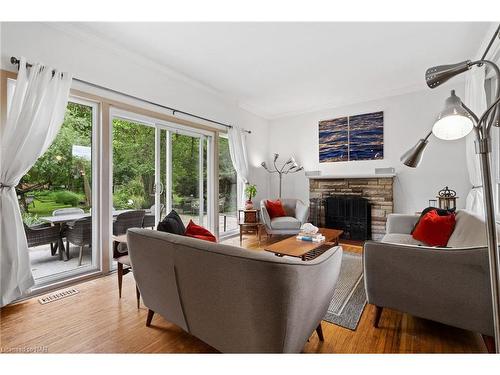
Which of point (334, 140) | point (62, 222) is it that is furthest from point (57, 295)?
point (334, 140)

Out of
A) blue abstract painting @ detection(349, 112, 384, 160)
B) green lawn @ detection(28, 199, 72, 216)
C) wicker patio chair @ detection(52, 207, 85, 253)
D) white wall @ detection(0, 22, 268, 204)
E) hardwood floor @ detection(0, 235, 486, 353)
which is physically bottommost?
hardwood floor @ detection(0, 235, 486, 353)

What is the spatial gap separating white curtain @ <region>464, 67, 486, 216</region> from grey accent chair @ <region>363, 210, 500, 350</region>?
1.80 metres

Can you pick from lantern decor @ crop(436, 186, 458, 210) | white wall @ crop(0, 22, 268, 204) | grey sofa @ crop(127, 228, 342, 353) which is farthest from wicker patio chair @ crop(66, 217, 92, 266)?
lantern decor @ crop(436, 186, 458, 210)

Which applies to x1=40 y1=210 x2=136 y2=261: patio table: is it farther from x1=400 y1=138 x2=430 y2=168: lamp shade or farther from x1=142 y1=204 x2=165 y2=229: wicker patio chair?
x1=400 y1=138 x2=430 y2=168: lamp shade

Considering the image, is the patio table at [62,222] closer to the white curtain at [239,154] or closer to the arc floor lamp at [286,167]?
the white curtain at [239,154]

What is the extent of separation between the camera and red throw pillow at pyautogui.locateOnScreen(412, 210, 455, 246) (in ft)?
8.11

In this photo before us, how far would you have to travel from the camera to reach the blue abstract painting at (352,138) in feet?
14.8

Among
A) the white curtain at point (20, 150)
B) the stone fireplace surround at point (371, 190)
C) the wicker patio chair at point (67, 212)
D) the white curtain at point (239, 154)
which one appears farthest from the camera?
the white curtain at point (239, 154)

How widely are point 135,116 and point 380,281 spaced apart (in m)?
3.33

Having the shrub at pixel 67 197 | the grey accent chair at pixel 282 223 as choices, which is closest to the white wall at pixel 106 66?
the shrub at pixel 67 197

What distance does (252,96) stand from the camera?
452 cm

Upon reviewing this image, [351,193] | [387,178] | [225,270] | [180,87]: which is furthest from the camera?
[351,193]

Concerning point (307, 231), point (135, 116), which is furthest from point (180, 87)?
point (307, 231)
